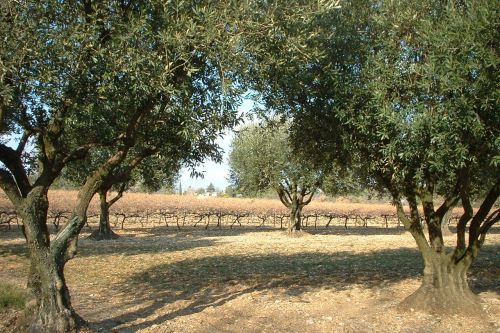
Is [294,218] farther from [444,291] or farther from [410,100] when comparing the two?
[410,100]

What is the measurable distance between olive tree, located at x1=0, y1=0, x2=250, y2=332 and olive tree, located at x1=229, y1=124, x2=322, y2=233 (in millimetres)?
21512

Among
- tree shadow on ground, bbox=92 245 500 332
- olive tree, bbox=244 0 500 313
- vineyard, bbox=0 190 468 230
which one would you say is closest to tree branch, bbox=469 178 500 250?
olive tree, bbox=244 0 500 313

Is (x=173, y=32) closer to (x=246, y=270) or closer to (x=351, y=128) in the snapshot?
(x=351, y=128)

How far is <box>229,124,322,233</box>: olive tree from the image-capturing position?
99.8ft

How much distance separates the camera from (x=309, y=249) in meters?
23.0

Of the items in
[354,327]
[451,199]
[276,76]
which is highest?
[276,76]

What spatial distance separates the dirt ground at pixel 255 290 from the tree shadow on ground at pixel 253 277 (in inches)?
1.0

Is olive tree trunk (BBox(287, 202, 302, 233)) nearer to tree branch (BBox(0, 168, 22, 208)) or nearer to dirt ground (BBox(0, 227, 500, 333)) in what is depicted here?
dirt ground (BBox(0, 227, 500, 333))

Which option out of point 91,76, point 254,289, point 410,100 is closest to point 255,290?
point 254,289

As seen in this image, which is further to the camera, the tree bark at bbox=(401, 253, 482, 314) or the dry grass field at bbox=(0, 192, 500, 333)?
the tree bark at bbox=(401, 253, 482, 314)

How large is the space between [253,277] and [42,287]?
7.54 metres

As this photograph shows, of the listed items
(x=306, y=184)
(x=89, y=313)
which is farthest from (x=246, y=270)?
(x=306, y=184)

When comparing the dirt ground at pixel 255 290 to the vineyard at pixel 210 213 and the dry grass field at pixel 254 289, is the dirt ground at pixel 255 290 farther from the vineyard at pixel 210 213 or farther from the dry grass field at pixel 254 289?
the vineyard at pixel 210 213

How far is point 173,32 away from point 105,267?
11.9 metres
